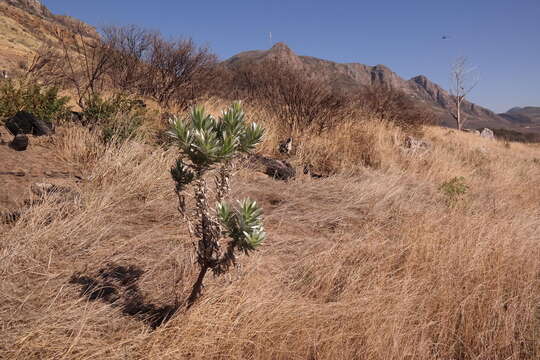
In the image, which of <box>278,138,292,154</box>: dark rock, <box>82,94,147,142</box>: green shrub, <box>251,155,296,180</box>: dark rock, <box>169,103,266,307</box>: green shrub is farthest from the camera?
<box>278,138,292,154</box>: dark rock

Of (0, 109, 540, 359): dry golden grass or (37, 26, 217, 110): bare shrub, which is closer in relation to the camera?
(0, 109, 540, 359): dry golden grass

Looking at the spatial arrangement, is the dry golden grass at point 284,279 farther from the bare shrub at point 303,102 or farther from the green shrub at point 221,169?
the bare shrub at point 303,102

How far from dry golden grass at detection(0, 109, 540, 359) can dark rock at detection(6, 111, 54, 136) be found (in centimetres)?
55

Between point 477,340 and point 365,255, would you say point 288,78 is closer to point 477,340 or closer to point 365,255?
point 365,255

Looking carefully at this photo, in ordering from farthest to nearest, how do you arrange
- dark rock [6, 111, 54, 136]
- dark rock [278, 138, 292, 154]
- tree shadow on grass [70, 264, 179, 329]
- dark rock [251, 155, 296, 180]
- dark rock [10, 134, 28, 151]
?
1. dark rock [278, 138, 292, 154]
2. dark rock [251, 155, 296, 180]
3. dark rock [6, 111, 54, 136]
4. dark rock [10, 134, 28, 151]
5. tree shadow on grass [70, 264, 179, 329]

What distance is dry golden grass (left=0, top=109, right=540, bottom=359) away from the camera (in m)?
1.69

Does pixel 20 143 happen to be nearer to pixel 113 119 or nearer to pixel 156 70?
pixel 113 119

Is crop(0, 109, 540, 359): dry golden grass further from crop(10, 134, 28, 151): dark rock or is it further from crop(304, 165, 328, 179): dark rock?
crop(304, 165, 328, 179): dark rock

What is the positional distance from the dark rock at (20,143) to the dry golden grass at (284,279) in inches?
12.9

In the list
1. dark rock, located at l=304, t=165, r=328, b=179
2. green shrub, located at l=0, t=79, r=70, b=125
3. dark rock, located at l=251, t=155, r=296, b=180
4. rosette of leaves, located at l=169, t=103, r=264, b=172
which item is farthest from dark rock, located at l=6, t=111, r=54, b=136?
rosette of leaves, located at l=169, t=103, r=264, b=172

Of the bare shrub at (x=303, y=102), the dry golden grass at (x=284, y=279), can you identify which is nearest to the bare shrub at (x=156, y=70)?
the bare shrub at (x=303, y=102)

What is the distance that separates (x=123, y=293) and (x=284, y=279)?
36.8 inches

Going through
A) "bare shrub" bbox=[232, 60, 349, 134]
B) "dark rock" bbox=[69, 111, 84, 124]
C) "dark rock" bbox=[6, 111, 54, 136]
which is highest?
"bare shrub" bbox=[232, 60, 349, 134]

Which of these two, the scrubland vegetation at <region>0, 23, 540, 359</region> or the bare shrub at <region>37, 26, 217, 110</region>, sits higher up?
the bare shrub at <region>37, 26, 217, 110</region>
